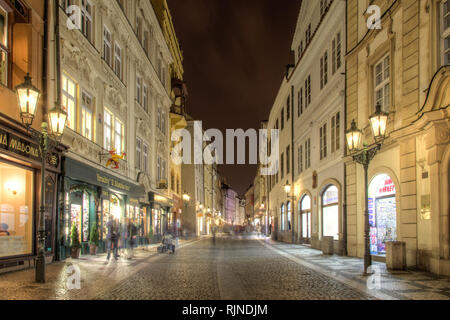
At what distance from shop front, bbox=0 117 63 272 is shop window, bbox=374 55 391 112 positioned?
12.9 meters

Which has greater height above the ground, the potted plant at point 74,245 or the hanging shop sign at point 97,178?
the hanging shop sign at point 97,178

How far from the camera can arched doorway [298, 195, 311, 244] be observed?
3008 centimetres

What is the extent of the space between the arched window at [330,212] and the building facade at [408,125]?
324cm

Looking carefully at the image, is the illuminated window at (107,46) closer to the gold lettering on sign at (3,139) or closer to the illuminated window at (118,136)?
the illuminated window at (118,136)

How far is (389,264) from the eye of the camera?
13711mm

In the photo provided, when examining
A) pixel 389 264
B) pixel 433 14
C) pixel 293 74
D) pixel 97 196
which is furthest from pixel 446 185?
pixel 293 74

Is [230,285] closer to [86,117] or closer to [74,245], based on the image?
[74,245]

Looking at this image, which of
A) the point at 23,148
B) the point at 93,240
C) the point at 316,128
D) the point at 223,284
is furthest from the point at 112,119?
the point at 223,284

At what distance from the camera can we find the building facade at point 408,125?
41.4 feet

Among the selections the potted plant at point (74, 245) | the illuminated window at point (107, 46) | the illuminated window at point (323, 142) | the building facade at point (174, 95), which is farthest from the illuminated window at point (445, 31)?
the building facade at point (174, 95)

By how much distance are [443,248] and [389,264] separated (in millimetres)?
1845

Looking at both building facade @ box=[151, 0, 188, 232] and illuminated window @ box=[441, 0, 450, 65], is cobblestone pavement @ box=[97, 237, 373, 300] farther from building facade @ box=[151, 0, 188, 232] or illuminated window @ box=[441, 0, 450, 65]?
building facade @ box=[151, 0, 188, 232]

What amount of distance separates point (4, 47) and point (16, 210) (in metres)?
5.09

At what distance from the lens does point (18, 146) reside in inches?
507
